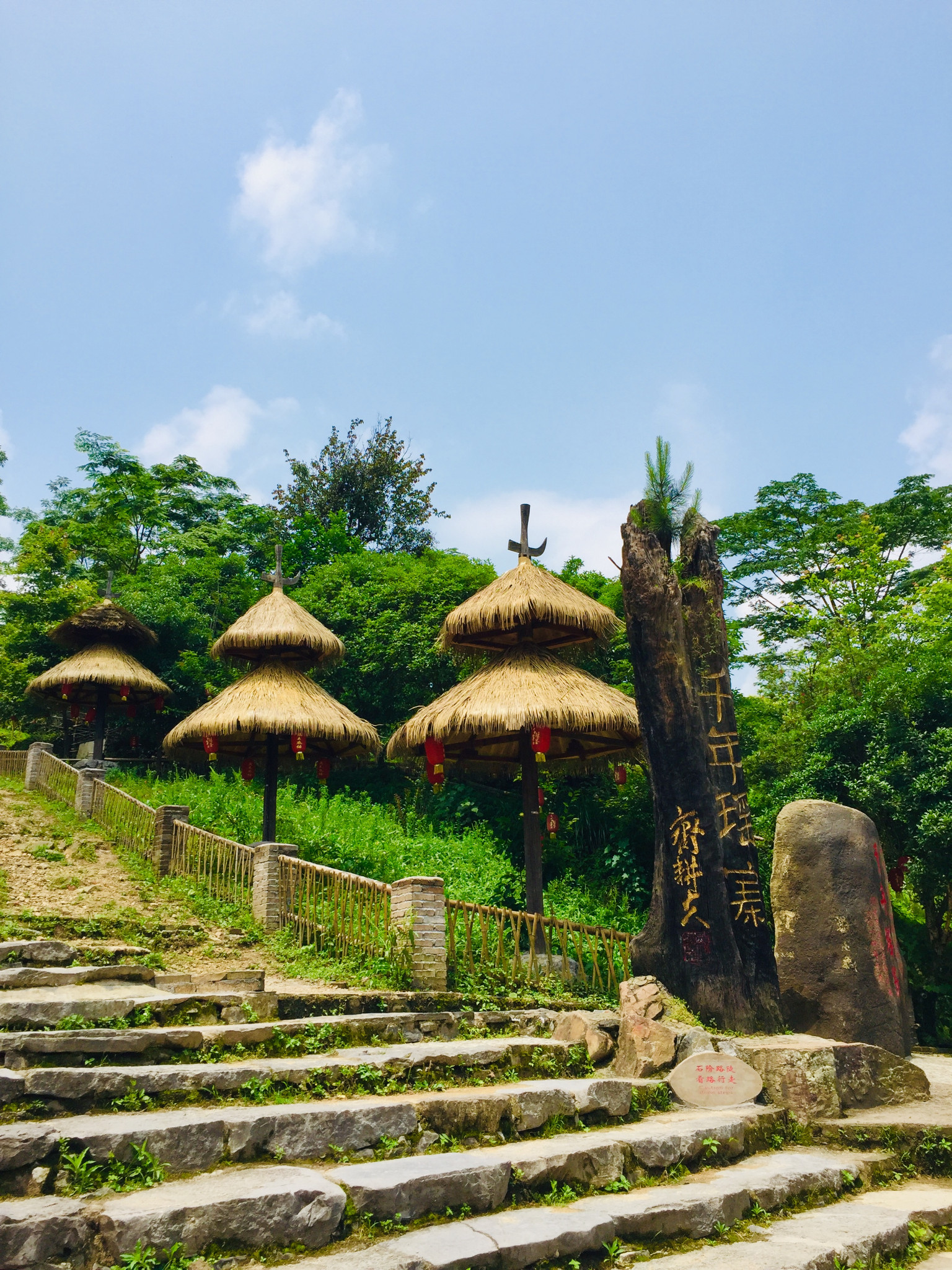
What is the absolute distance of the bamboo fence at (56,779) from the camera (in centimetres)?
1859

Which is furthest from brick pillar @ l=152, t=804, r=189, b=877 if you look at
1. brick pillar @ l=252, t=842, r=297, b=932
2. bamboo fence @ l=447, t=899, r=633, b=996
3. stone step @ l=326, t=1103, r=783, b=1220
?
stone step @ l=326, t=1103, r=783, b=1220

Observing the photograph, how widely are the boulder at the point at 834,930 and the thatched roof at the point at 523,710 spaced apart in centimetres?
248

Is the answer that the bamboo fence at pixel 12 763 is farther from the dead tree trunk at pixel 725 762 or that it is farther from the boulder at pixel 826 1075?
the boulder at pixel 826 1075

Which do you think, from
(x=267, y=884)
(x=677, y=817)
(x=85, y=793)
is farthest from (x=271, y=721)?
(x=677, y=817)

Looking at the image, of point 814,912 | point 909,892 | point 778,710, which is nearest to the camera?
point 814,912

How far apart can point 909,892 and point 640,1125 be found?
12.8m

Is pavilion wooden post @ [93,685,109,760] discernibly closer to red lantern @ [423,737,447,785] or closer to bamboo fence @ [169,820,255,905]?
bamboo fence @ [169,820,255,905]

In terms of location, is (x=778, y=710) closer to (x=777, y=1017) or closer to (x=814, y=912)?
(x=814, y=912)

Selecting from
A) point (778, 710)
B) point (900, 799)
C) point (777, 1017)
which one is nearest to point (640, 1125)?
point (777, 1017)

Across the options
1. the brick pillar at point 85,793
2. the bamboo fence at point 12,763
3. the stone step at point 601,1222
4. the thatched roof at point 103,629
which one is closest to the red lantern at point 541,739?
the stone step at point 601,1222

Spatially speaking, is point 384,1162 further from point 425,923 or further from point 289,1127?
point 425,923

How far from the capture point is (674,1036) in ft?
22.4

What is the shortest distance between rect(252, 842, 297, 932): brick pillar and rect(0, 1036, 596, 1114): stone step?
16.7 ft

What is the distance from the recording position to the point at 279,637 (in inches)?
561
